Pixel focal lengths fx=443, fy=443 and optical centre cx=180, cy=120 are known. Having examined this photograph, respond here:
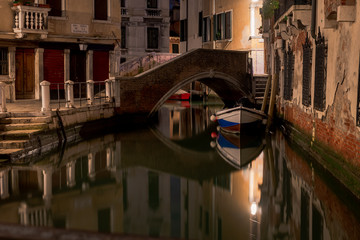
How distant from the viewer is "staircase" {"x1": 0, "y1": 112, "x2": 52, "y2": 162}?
7968mm

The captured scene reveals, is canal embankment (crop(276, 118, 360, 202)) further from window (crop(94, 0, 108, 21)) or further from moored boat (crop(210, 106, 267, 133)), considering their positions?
window (crop(94, 0, 108, 21))

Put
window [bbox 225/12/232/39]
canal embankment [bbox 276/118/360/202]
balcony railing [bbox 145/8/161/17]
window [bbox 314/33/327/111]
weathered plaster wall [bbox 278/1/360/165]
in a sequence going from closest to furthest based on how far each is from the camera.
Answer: canal embankment [bbox 276/118/360/202] → weathered plaster wall [bbox 278/1/360/165] → window [bbox 314/33/327/111] → window [bbox 225/12/232/39] → balcony railing [bbox 145/8/161/17]

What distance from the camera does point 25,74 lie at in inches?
518

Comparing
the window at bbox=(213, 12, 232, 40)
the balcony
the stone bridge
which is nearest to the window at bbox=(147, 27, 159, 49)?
the window at bbox=(213, 12, 232, 40)

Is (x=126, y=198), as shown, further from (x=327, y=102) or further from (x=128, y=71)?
(x=128, y=71)

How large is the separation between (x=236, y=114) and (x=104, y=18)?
601cm

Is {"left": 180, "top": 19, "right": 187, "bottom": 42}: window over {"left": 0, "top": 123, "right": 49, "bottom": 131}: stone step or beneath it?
over

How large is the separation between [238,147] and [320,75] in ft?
9.95

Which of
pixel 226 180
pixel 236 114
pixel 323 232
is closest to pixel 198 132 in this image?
pixel 236 114

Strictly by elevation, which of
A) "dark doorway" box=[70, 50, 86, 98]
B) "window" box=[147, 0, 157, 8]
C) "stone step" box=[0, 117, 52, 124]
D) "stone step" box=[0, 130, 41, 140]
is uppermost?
"window" box=[147, 0, 157, 8]

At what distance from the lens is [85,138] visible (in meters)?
11.0

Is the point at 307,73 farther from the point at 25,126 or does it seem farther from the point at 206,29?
the point at 206,29

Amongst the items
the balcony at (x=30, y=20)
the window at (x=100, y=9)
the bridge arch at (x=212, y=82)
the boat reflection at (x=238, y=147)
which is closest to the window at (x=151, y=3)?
the bridge arch at (x=212, y=82)

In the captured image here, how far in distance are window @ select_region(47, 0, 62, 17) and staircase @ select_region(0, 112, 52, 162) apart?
209 inches
